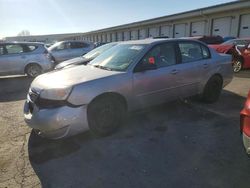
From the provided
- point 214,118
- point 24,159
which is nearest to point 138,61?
point 214,118

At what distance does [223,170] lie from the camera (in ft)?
10.3

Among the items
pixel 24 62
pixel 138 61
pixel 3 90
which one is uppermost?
pixel 138 61

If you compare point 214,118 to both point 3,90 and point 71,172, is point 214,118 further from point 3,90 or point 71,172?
point 3,90

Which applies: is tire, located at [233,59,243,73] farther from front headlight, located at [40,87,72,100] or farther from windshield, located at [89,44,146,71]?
front headlight, located at [40,87,72,100]

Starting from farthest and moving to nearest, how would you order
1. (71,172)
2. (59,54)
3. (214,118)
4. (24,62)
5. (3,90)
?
(59,54), (24,62), (3,90), (214,118), (71,172)

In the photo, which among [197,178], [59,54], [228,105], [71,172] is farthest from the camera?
[59,54]

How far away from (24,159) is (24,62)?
25.9ft

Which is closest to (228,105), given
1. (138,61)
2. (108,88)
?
(138,61)

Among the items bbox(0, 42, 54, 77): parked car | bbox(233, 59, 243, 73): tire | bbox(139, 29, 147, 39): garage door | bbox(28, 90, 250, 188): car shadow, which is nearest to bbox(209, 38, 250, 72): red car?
bbox(233, 59, 243, 73): tire

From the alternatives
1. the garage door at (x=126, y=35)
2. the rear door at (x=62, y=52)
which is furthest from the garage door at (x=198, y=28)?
the garage door at (x=126, y=35)

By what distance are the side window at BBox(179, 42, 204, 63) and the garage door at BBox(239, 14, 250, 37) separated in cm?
1462

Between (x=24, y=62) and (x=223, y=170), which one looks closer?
(x=223, y=170)

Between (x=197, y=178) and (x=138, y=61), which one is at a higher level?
(x=138, y=61)

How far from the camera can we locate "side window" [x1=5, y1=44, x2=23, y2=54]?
10.3 m
